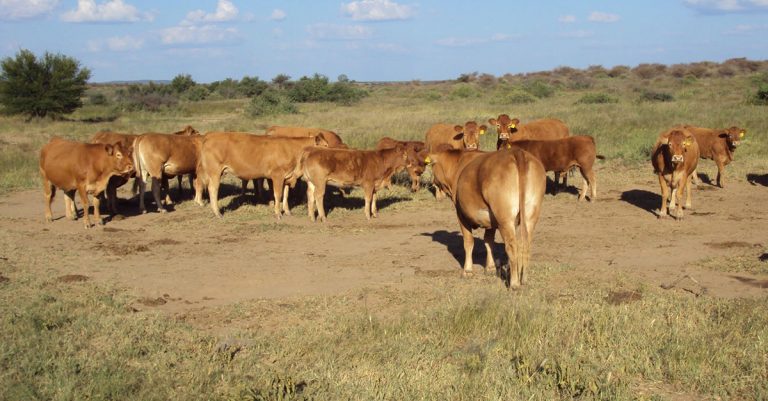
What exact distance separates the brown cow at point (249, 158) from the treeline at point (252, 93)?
69.3 feet

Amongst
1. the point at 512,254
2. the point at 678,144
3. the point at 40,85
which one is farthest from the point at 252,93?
the point at 512,254

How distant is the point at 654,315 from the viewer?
7121 mm

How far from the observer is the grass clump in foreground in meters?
5.57

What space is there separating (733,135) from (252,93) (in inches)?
2145

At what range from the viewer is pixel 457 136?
16.5m

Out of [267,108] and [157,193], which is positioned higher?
[267,108]

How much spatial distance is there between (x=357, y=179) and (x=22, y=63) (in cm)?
3046

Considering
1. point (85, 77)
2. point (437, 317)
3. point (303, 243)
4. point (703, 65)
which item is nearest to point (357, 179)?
point (303, 243)

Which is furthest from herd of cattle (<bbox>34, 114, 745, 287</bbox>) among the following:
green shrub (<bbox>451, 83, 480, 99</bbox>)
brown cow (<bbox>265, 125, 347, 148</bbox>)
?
green shrub (<bbox>451, 83, 480, 99</bbox>)

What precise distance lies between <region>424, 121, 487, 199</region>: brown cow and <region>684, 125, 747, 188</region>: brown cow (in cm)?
451

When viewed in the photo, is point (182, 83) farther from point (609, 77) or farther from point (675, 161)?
point (675, 161)

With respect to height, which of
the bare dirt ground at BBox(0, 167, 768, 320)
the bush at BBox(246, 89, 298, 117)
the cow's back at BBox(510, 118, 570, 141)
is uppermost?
the bush at BBox(246, 89, 298, 117)

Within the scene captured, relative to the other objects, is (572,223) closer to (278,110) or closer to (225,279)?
(225,279)

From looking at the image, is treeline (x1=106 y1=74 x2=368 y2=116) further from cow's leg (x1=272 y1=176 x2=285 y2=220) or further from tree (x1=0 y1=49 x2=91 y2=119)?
cow's leg (x1=272 y1=176 x2=285 y2=220)
